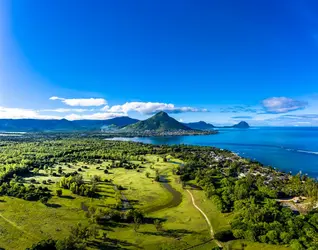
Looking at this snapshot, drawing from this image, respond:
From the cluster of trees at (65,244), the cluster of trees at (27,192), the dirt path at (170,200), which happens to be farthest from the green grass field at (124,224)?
the cluster of trees at (65,244)

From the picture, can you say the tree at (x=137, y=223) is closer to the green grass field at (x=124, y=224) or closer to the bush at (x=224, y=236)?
the green grass field at (x=124, y=224)

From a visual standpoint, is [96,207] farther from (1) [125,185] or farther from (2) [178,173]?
(2) [178,173]

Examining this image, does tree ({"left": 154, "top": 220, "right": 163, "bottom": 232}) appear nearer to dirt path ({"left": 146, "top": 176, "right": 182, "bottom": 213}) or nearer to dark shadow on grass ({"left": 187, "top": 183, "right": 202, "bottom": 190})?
dirt path ({"left": 146, "top": 176, "right": 182, "bottom": 213})

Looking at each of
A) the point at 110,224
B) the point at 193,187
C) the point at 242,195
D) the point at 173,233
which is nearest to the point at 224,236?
the point at 173,233

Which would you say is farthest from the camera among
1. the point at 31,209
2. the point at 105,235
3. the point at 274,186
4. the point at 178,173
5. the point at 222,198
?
the point at 178,173

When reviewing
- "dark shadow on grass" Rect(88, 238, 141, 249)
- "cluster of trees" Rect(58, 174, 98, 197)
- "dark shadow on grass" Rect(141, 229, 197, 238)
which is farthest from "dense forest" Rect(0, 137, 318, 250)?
"dark shadow on grass" Rect(141, 229, 197, 238)

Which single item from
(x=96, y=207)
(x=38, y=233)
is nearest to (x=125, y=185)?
(x=96, y=207)

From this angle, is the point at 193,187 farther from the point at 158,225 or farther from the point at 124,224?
the point at 124,224
